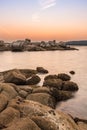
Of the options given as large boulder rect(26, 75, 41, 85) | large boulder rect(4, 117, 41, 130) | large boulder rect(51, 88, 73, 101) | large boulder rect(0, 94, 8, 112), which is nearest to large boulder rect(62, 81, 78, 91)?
large boulder rect(51, 88, 73, 101)

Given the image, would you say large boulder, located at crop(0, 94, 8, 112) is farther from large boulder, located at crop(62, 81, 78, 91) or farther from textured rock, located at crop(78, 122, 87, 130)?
large boulder, located at crop(62, 81, 78, 91)

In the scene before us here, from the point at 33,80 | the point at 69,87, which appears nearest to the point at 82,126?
the point at 69,87

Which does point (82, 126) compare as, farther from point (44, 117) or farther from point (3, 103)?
point (3, 103)

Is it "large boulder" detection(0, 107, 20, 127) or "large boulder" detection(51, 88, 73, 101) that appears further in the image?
"large boulder" detection(51, 88, 73, 101)

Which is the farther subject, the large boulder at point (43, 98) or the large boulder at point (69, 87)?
the large boulder at point (69, 87)

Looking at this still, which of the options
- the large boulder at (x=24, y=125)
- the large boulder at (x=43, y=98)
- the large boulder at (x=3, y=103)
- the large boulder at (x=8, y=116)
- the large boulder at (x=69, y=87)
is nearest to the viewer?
the large boulder at (x=24, y=125)

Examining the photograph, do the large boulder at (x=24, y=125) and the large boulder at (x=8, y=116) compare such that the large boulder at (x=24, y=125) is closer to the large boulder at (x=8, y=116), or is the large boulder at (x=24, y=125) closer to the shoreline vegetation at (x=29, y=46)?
the large boulder at (x=8, y=116)

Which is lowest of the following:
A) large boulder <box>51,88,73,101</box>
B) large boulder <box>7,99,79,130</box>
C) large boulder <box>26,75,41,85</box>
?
large boulder <box>26,75,41,85</box>

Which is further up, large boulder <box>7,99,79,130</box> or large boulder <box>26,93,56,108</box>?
large boulder <box>7,99,79,130</box>

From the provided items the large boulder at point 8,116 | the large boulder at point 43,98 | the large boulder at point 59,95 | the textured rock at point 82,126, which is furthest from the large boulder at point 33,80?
the large boulder at point 8,116

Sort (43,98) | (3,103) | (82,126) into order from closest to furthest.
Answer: (3,103) → (82,126) → (43,98)

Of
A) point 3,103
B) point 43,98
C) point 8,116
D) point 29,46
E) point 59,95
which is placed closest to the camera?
point 8,116

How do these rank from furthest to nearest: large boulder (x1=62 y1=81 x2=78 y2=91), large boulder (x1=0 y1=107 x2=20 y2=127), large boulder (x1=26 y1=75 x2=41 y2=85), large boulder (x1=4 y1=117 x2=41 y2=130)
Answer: large boulder (x1=26 y1=75 x2=41 y2=85) → large boulder (x1=62 y1=81 x2=78 y2=91) → large boulder (x1=0 y1=107 x2=20 y2=127) → large boulder (x1=4 y1=117 x2=41 y2=130)

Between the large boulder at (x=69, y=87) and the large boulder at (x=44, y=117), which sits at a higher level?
the large boulder at (x=44, y=117)
